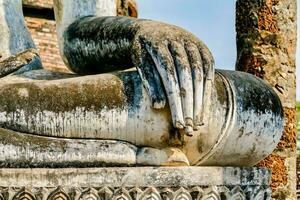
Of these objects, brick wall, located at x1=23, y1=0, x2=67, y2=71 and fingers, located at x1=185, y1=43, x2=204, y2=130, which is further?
brick wall, located at x1=23, y1=0, x2=67, y2=71

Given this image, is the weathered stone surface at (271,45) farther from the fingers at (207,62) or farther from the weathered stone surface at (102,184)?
the weathered stone surface at (102,184)

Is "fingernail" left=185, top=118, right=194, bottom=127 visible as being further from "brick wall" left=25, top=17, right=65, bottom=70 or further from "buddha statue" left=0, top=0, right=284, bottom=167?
"brick wall" left=25, top=17, right=65, bottom=70

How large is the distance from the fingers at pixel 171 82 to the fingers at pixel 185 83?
11 millimetres

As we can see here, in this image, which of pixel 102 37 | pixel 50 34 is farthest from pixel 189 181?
pixel 50 34

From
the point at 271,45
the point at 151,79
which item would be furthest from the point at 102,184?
the point at 271,45

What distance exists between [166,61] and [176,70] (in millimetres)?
37

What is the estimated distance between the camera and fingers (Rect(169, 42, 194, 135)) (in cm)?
275

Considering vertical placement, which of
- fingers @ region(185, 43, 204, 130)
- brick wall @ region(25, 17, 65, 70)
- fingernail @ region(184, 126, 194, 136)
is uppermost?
fingers @ region(185, 43, 204, 130)

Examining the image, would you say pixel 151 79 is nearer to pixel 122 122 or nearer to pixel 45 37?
pixel 122 122

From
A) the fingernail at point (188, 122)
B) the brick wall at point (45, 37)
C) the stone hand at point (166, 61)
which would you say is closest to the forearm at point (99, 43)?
the stone hand at point (166, 61)

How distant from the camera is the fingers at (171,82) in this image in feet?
9.02

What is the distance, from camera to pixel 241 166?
9.62 ft

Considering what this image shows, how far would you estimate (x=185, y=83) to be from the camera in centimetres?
277

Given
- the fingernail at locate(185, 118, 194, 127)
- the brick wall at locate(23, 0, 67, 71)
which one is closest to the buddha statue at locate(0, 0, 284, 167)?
the fingernail at locate(185, 118, 194, 127)
